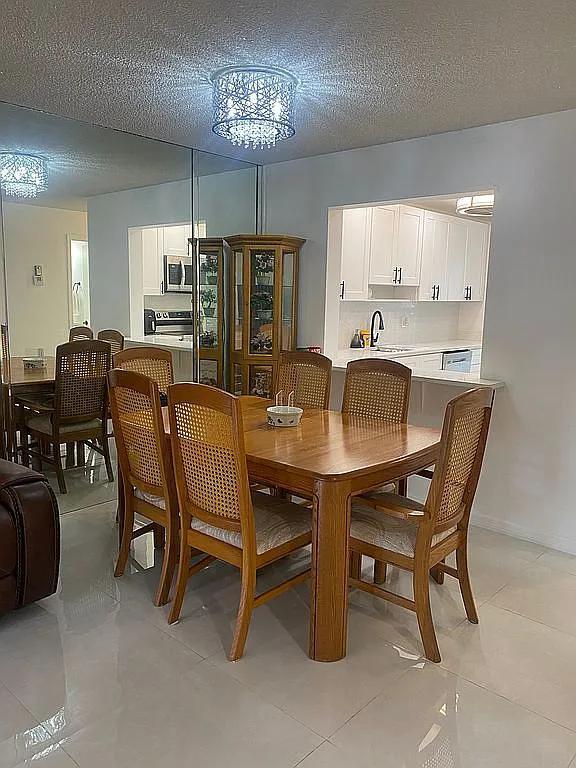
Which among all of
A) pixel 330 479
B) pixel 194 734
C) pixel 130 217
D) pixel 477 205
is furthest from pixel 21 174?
pixel 477 205

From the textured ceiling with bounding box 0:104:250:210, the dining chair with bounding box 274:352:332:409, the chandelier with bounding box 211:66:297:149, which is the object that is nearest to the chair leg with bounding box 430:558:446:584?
the dining chair with bounding box 274:352:332:409

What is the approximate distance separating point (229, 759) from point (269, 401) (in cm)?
208

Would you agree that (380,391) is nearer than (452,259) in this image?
Yes

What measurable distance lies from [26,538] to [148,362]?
61.2 inches

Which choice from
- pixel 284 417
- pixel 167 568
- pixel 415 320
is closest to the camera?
pixel 167 568

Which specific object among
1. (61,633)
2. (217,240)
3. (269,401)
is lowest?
(61,633)

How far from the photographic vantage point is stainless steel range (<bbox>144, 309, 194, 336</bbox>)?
4.42 metres

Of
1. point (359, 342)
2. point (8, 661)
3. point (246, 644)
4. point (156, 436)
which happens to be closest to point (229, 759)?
point (246, 644)

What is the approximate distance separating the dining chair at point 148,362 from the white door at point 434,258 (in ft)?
10.6

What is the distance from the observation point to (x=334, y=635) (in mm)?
2389

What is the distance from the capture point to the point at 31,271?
3.69 m

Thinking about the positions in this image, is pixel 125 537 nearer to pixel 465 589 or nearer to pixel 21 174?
pixel 465 589

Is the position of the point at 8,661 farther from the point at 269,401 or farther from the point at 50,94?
the point at 50,94

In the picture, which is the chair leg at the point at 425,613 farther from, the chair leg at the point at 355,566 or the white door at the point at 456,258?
the white door at the point at 456,258
